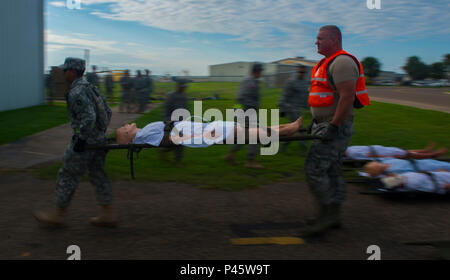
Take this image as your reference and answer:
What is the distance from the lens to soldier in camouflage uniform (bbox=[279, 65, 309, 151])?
27.0ft

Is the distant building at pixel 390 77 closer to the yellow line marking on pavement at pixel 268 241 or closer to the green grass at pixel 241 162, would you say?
the green grass at pixel 241 162

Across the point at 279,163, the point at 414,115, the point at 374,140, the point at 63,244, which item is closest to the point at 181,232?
the point at 63,244

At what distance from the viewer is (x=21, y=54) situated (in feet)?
54.5

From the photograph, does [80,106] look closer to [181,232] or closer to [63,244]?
[63,244]

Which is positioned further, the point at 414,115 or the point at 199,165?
the point at 414,115

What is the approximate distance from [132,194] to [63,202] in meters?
1.42

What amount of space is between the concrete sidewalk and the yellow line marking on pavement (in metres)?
4.78

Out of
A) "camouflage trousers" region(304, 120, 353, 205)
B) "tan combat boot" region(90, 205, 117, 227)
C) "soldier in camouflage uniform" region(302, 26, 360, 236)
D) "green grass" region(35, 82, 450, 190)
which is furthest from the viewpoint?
"green grass" region(35, 82, 450, 190)

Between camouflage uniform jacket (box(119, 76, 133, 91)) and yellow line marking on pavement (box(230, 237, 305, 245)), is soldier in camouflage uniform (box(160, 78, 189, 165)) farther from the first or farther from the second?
camouflage uniform jacket (box(119, 76, 133, 91))

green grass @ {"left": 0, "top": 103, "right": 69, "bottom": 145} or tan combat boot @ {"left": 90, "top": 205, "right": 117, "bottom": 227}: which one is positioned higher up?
Result: green grass @ {"left": 0, "top": 103, "right": 69, "bottom": 145}

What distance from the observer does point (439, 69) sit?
84562 millimetres

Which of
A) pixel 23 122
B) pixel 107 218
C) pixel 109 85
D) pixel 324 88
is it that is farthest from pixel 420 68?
pixel 107 218

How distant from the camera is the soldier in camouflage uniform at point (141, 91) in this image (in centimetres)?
1683

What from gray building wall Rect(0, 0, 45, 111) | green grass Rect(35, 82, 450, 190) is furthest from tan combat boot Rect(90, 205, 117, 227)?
gray building wall Rect(0, 0, 45, 111)
